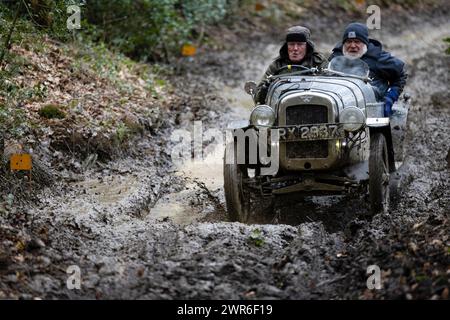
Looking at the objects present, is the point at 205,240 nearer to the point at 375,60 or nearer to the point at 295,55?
the point at 295,55

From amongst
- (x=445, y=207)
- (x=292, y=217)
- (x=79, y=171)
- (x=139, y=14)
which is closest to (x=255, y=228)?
(x=292, y=217)

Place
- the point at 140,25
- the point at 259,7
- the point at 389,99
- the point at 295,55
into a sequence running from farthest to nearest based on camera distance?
the point at 259,7 → the point at 140,25 → the point at 295,55 → the point at 389,99

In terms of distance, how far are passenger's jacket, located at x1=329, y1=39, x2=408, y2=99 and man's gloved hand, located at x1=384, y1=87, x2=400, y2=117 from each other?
0.14 m

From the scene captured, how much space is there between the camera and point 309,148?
7.78 meters

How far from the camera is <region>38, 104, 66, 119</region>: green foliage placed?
9.57 metres

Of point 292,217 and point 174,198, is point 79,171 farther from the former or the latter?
point 292,217

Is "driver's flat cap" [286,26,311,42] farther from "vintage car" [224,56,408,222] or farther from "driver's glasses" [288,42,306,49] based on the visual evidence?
"vintage car" [224,56,408,222]

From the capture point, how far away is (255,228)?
706 cm

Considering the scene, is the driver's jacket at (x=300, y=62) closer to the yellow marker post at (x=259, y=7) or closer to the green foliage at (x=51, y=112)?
the green foliage at (x=51, y=112)

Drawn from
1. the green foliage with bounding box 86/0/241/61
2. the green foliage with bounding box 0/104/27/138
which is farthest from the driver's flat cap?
the green foliage with bounding box 86/0/241/61

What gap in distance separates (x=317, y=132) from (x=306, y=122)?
0.22 m

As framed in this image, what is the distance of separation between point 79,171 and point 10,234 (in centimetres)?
279

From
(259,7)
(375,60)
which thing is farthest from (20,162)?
(259,7)

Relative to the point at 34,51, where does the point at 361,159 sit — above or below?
below
